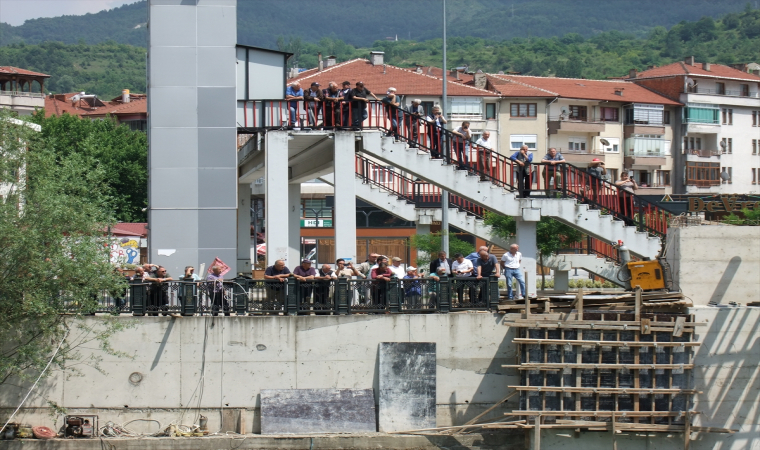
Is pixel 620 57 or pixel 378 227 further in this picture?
pixel 620 57

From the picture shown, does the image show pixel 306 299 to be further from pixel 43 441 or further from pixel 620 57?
pixel 620 57

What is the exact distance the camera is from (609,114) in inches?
3063

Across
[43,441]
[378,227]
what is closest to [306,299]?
[43,441]

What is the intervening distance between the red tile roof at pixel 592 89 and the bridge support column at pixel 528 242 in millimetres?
49306

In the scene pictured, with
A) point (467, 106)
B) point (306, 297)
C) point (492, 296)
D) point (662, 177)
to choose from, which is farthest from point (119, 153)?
point (492, 296)

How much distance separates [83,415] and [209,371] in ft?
8.87

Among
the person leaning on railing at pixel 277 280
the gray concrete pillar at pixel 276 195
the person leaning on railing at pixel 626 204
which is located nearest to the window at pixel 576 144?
the person leaning on railing at pixel 626 204

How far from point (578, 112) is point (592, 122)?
1.35m

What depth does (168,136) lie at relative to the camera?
23.6 meters

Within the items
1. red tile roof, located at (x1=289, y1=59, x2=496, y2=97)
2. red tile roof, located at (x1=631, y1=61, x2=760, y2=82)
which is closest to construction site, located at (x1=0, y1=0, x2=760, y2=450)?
red tile roof, located at (x1=289, y1=59, x2=496, y2=97)

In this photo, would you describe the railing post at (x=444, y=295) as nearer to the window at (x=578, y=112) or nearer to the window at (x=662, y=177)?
the window at (x=578, y=112)

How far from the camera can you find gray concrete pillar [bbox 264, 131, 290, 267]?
23.1m

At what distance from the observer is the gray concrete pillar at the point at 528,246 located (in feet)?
77.2

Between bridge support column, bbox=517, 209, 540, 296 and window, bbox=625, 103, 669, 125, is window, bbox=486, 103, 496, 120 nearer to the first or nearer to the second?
window, bbox=625, 103, 669, 125
